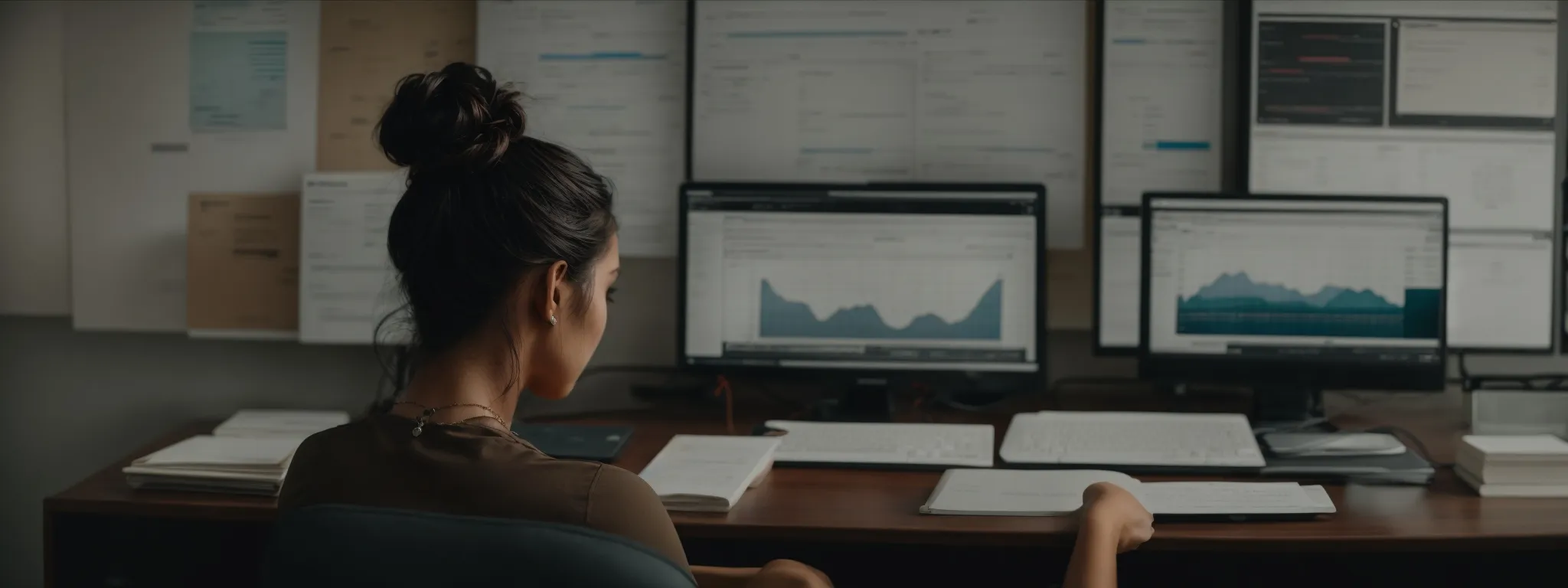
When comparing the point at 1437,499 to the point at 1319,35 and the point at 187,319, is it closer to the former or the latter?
the point at 1319,35

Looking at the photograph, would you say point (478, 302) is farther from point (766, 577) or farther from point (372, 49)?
point (372, 49)

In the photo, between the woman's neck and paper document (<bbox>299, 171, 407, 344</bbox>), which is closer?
the woman's neck

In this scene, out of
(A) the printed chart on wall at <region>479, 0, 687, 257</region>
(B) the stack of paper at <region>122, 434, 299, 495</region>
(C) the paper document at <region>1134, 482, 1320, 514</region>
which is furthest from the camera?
(A) the printed chart on wall at <region>479, 0, 687, 257</region>

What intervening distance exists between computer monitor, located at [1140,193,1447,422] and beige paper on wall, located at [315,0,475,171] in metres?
1.28

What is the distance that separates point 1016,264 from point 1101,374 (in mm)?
351

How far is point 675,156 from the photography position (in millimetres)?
2137

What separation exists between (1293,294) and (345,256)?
1.61 m

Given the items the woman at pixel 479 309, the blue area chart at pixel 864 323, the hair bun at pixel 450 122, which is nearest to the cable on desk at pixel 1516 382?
the blue area chart at pixel 864 323

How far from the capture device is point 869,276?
1927 millimetres

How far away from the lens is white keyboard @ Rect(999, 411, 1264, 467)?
161 centimetres

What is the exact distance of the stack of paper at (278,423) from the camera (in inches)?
74.5

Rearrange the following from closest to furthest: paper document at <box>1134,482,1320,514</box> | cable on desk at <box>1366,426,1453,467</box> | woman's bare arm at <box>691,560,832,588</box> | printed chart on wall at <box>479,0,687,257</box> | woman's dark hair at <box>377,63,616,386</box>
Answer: woman's dark hair at <box>377,63,616,386</box> < woman's bare arm at <box>691,560,832,588</box> < paper document at <box>1134,482,1320,514</box> < cable on desk at <box>1366,426,1453,467</box> < printed chart on wall at <box>479,0,687,257</box>

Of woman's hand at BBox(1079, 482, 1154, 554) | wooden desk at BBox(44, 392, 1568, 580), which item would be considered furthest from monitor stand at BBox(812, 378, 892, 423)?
woman's hand at BBox(1079, 482, 1154, 554)

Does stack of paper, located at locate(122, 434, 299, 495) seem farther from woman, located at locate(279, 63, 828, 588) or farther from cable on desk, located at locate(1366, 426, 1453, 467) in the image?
cable on desk, located at locate(1366, 426, 1453, 467)
